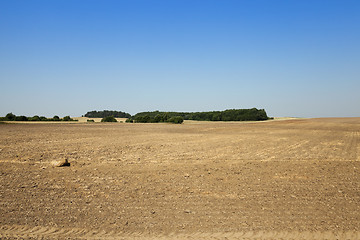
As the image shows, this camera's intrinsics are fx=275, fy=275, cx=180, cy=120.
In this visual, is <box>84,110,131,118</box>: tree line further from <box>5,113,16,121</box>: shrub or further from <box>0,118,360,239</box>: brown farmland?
<box>0,118,360,239</box>: brown farmland

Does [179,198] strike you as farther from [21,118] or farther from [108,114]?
[108,114]

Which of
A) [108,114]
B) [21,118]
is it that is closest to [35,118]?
[21,118]

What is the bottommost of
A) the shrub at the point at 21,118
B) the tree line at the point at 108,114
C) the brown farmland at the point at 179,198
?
the brown farmland at the point at 179,198

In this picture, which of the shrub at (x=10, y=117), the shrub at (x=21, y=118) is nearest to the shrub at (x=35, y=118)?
the shrub at (x=21, y=118)

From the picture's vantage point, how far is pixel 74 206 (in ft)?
19.2

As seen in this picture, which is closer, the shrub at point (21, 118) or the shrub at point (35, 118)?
the shrub at point (21, 118)

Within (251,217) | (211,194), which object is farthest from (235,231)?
(211,194)

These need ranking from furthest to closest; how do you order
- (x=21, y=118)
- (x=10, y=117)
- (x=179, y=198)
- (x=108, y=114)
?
(x=108, y=114) < (x=21, y=118) < (x=10, y=117) < (x=179, y=198)

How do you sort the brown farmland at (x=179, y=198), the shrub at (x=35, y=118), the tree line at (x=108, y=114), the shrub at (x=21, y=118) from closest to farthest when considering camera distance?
the brown farmland at (x=179, y=198) < the shrub at (x=21, y=118) < the shrub at (x=35, y=118) < the tree line at (x=108, y=114)

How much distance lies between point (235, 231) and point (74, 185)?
4.71 m

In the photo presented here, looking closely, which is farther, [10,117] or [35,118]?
[35,118]

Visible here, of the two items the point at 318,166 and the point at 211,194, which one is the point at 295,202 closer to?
the point at 211,194

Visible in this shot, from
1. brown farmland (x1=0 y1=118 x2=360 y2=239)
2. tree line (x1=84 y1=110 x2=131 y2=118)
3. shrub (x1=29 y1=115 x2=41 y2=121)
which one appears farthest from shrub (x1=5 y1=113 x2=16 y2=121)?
tree line (x1=84 y1=110 x2=131 y2=118)

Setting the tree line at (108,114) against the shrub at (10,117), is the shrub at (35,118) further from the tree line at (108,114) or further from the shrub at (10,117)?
the tree line at (108,114)
